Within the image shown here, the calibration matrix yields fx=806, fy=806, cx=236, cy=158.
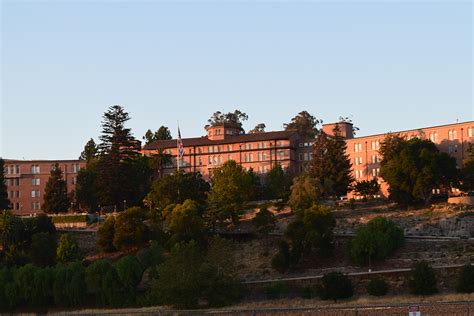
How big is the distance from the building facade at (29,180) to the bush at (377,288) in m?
80.0

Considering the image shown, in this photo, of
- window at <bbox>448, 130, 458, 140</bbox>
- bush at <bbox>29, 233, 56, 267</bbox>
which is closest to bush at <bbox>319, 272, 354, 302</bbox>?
bush at <bbox>29, 233, 56, 267</bbox>

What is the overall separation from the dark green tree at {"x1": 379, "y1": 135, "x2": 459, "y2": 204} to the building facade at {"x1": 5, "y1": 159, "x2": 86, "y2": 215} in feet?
208

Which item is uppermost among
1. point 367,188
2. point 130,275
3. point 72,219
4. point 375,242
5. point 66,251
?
point 367,188

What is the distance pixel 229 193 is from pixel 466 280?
39.8 metres

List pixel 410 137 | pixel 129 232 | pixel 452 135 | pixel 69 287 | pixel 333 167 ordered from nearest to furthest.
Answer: pixel 69 287
pixel 129 232
pixel 333 167
pixel 452 135
pixel 410 137

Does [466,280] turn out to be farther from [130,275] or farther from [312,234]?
[130,275]

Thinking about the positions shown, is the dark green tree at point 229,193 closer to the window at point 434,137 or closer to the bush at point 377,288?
the window at point 434,137

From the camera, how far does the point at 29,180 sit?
452 feet

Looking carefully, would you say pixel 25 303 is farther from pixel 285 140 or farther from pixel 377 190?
pixel 285 140

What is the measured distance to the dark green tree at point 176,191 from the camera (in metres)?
102

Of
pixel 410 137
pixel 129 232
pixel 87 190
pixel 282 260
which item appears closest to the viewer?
pixel 282 260

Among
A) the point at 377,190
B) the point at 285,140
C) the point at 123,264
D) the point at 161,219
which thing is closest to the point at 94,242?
the point at 161,219

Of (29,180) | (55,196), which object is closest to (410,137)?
(55,196)

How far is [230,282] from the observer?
67.9m
